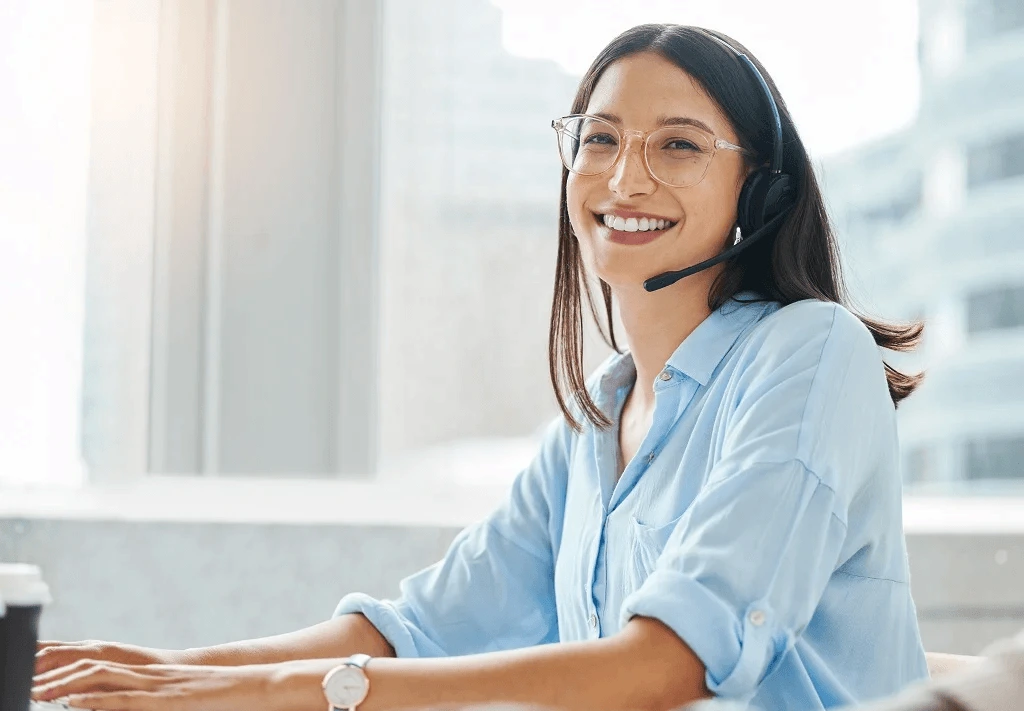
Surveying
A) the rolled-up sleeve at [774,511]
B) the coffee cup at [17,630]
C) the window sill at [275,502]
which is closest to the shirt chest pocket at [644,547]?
the rolled-up sleeve at [774,511]

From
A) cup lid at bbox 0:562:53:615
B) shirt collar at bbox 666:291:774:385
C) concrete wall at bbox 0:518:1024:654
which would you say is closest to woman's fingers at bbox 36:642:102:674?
cup lid at bbox 0:562:53:615

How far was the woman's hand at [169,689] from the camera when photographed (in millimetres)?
881

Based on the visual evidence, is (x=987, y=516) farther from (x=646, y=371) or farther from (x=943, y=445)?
(x=646, y=371)

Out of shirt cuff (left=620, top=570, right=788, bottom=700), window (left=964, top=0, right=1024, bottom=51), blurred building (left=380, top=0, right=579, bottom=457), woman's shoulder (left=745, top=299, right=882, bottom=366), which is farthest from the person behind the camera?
window (left=964, top=0, right=1024, bottom=51)

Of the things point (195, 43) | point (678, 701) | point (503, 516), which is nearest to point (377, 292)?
point (195, 43)

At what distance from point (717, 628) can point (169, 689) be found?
44cm

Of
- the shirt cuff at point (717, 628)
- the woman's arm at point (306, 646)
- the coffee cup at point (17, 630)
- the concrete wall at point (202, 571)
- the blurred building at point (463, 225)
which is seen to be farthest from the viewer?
the blurred building at point (463, 225)

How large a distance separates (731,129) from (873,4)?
1.30m

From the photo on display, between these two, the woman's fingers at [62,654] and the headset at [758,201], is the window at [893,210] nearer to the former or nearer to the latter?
the headset at [758,201]

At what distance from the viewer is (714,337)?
1.18 meters

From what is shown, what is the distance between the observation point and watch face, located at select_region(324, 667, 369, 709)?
882 mm

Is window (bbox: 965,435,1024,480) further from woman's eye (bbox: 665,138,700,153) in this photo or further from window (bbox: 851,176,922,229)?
woman's eye (bbox: 665,138,700,153)

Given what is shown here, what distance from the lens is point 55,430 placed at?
2.07 m

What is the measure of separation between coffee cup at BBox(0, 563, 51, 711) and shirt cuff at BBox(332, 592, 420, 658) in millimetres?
598
